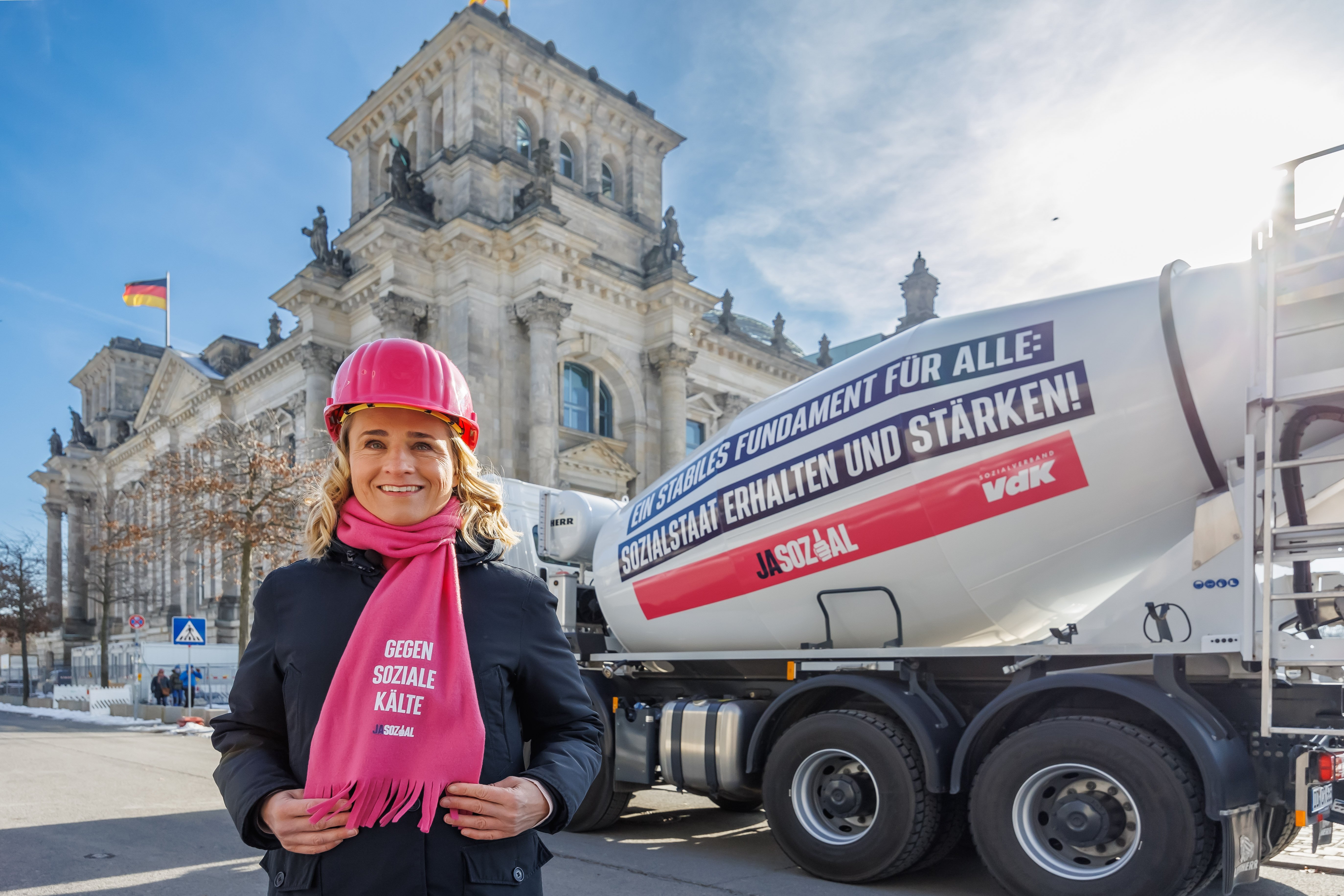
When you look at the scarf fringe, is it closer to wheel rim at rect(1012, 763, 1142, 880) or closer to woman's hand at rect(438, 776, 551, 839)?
woman's hand at rect(438, 776, 551, 839)

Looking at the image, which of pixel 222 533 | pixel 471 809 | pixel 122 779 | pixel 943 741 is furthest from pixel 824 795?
pixel 222 533

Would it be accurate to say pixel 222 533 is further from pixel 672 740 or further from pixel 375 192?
pixel 672 740

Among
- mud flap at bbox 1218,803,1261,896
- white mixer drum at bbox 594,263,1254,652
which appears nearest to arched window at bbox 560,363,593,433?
white mixer drum at bbox 594,263,1254,652

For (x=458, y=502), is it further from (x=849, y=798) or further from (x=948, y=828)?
(x=948, y=828)

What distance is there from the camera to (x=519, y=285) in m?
33.2

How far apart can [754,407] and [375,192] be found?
1469 inches

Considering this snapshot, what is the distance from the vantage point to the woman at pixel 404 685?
197 centimetres

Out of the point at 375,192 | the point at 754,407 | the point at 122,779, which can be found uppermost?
the point at 375,192

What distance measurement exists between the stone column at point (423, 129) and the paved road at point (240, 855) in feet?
99.6

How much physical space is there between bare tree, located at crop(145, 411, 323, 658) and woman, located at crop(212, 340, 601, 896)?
25.4 m

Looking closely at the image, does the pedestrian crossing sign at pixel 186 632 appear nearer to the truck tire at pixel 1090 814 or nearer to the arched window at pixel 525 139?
the truck tire at pixel 1090 814

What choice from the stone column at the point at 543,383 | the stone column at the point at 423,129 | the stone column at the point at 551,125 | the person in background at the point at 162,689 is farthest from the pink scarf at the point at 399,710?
the stone column at the point at 423,129

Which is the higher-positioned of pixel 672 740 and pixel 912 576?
pixel 912 576

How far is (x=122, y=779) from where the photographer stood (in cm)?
1237
